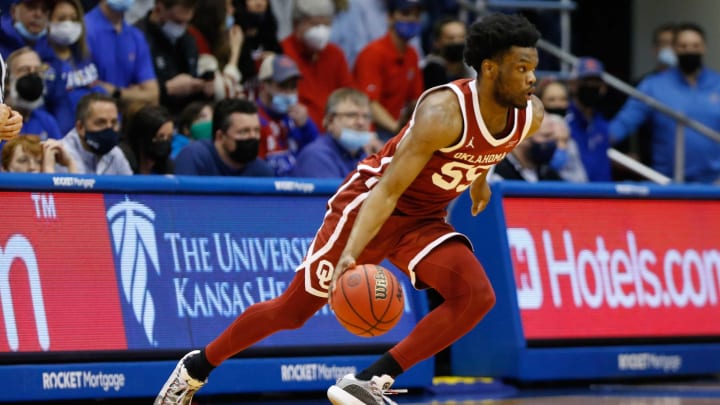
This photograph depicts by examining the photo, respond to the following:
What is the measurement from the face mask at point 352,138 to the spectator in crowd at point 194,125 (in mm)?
1076

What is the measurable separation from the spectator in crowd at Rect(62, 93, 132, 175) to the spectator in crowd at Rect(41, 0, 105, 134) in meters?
0.52

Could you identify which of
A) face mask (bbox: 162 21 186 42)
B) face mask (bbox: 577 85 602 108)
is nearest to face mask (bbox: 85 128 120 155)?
face mask (bbox: 162 21 186 42)

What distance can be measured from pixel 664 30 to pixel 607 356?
5568mm

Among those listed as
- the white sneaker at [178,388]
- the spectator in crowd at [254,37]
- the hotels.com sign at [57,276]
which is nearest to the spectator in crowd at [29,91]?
the hotels.com sign at [57,276]

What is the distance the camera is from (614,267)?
1007 centimetres

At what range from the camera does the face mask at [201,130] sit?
418 inches

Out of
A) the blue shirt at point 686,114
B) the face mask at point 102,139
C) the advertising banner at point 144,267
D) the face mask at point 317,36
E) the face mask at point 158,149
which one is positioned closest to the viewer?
the advertising banner at point 144,267

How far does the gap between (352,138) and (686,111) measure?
16.0 feet

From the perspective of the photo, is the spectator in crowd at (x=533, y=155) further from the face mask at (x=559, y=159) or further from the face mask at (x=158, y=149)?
the face mask at (x=158, y=149)

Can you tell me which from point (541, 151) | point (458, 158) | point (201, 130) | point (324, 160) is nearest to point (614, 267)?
point (541, 151)

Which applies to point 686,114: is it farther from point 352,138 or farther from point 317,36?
point 352,138

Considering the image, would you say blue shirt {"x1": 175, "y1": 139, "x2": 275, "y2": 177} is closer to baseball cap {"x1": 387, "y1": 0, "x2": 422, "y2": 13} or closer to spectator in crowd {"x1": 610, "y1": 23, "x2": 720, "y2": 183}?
baseball cap {"x1": 387, "y1": 0, "x2": 422, "y2": 13}

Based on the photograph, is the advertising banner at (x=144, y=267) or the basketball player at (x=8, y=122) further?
the advertising banner at (x=144, y=267)

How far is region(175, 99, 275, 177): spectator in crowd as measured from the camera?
31.9 ft
